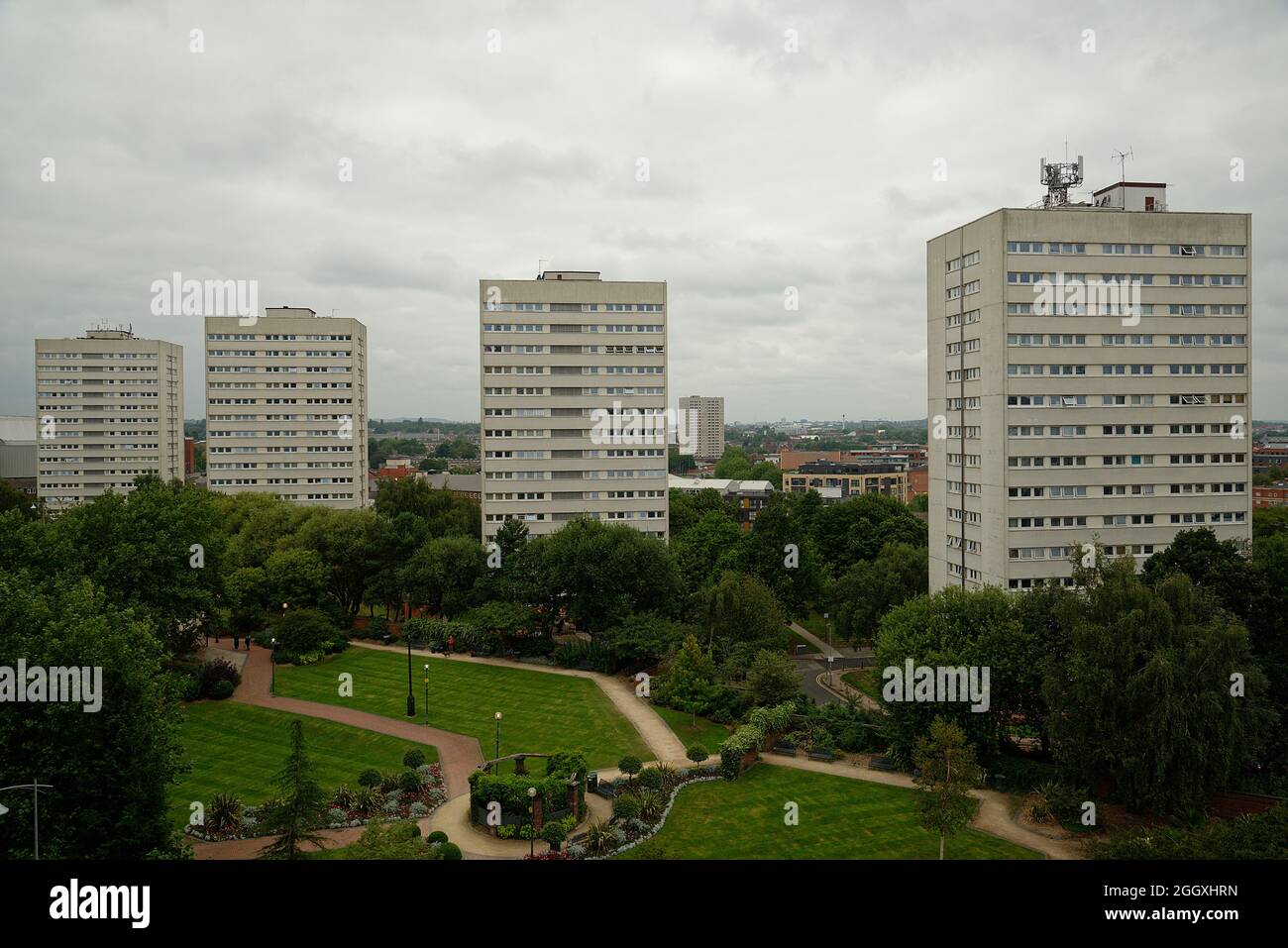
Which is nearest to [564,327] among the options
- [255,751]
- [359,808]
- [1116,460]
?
[1116,460]

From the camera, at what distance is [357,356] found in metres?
94.8

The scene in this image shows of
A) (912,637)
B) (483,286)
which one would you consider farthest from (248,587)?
(912,637)

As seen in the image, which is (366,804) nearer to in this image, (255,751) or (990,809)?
(255,751)

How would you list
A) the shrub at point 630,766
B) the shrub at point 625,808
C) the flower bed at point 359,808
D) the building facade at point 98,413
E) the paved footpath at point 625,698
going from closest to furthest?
1. the flower bed at point 359,808
2. the shrub at point 625,808
3. the shrub at point 630,766
4. the paved footpath at point 625,698
5. the building facade at point 98,413

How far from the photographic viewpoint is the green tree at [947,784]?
24.9 meters

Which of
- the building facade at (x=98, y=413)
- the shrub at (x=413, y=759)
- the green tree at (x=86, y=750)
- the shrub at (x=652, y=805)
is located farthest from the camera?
the building facade at (x=98, y=413)

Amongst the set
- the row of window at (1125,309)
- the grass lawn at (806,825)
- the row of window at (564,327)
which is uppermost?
the row of window at (564,327)

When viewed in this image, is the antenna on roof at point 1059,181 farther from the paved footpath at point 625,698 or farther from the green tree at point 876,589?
the paved footpath at point 625,698

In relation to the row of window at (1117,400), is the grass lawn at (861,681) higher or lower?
lower

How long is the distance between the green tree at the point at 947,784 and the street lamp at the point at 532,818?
38.7 ft

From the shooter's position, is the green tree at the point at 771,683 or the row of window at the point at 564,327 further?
the row of window at the point at 564,327

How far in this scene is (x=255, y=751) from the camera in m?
34.7

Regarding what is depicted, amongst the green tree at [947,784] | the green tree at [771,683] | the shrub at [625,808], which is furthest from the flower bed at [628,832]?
the green tree at [947,784]
